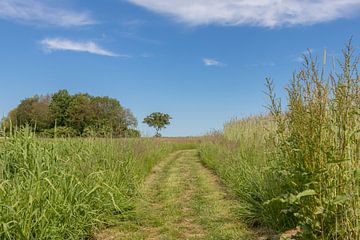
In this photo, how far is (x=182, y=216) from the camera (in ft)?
19.7

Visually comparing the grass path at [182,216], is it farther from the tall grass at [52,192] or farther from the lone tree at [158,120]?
the lone tree at [158,120]

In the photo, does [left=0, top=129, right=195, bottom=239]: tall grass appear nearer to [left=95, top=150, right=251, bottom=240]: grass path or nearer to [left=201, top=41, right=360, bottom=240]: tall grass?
[left=95, top=150, right=251, bottom=240]: grass path

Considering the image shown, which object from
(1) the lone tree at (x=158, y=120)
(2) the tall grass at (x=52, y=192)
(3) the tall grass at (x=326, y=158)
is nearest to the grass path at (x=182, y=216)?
(2) the tall grass at (x=52, y=192)

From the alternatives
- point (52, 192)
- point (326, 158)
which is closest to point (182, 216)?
point (52, 192)

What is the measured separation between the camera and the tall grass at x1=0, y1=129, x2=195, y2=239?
3727 millimetres

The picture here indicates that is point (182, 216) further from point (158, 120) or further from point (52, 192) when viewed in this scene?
point (158, 120)

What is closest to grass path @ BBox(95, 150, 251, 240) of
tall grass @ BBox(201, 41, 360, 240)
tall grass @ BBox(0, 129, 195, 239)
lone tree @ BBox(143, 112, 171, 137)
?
tall grass @ BBox(0, 129, 195, 239)

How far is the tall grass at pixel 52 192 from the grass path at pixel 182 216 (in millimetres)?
312

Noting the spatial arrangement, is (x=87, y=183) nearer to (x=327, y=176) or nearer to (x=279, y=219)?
(x=279, y=219)

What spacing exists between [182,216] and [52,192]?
97.3 inches

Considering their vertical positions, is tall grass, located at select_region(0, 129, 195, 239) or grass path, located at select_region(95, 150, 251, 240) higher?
tall grass, located at select_region(0, 129, 195, 239)

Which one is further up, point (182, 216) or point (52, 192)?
point (52, 192)

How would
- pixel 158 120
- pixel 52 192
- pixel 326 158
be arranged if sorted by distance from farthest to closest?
pixel 158 120 → pixel 52 192 → pixel 326 158

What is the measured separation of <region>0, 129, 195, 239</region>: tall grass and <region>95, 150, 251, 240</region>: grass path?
1.02 ft
